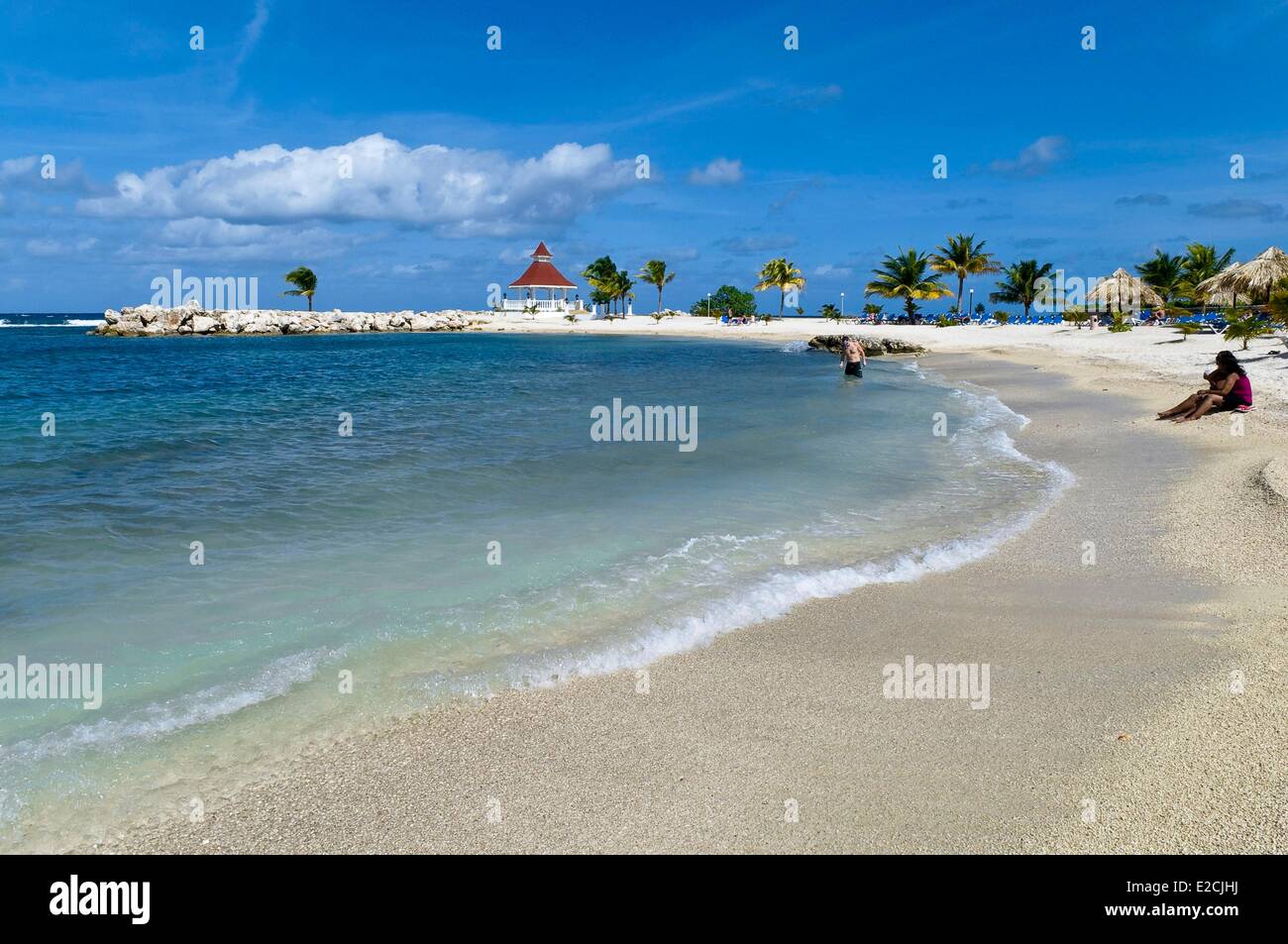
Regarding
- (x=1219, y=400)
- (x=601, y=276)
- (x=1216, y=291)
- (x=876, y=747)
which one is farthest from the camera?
(x=601, y=276)

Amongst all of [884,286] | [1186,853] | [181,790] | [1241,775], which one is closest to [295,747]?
[181,790]

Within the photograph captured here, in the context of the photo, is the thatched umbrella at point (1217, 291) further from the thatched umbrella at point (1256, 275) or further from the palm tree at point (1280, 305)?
the palm tree at point (1280, 305)

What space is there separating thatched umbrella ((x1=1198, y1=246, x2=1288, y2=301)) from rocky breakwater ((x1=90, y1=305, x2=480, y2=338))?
92164 mm

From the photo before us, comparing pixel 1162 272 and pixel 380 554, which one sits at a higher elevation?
pixel 1162 272

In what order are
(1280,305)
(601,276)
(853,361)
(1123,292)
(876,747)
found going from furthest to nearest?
1. (601,276)
2. (1123,292)
3. (853,361)
4. (1280,305)
5. (876,747)

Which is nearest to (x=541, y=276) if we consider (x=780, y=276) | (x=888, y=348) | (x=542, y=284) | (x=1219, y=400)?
(x=542, y=284)

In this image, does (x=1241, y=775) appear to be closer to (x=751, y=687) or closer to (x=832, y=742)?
(x=832, y=742)

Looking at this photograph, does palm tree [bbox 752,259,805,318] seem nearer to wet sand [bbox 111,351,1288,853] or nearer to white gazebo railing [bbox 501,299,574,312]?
white gazebo railing [bbox 501,299,574,312]

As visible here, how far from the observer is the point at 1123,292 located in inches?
2157

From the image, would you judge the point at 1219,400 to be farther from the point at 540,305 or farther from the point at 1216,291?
the point at 540,305

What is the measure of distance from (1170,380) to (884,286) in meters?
49.1

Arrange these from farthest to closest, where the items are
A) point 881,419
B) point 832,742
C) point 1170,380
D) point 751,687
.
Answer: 1. point 1170,380
2. point 881,419
3. point 751,687
4. point 832,742

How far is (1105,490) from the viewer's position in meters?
11.2

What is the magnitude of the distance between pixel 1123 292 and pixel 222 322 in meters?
92.8
